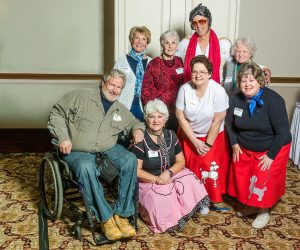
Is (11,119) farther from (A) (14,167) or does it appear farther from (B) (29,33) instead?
(A) (14,167)

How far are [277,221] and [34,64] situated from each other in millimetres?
3920

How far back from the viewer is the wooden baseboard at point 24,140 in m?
4.97

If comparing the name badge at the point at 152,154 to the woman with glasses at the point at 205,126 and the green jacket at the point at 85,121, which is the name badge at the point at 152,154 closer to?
the green jacket at the point at 85,121

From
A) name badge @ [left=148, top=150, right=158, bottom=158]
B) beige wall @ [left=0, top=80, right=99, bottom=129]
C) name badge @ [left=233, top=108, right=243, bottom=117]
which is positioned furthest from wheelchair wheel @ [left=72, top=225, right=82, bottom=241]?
beige wall @ [left=0, top=80, right=99, bottom=129]

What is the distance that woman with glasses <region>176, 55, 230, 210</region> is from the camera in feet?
10.3

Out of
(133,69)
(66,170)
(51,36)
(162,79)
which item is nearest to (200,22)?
(162,79)

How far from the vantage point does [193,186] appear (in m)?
3.12

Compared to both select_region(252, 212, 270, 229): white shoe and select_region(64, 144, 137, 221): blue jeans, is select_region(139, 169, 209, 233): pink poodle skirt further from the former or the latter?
select_region(252, 212, 270, 229): white shoe

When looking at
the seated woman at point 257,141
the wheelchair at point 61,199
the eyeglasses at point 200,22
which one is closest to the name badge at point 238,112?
the seated woman at point 257,141

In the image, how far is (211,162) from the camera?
3295mm

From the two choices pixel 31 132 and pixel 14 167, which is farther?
pixel 31 132

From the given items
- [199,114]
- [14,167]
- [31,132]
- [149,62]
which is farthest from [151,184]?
[31,132]

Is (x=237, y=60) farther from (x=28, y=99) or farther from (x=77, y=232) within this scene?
(x=28, y=99)

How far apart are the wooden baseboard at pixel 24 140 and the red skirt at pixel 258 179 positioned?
103 inches
